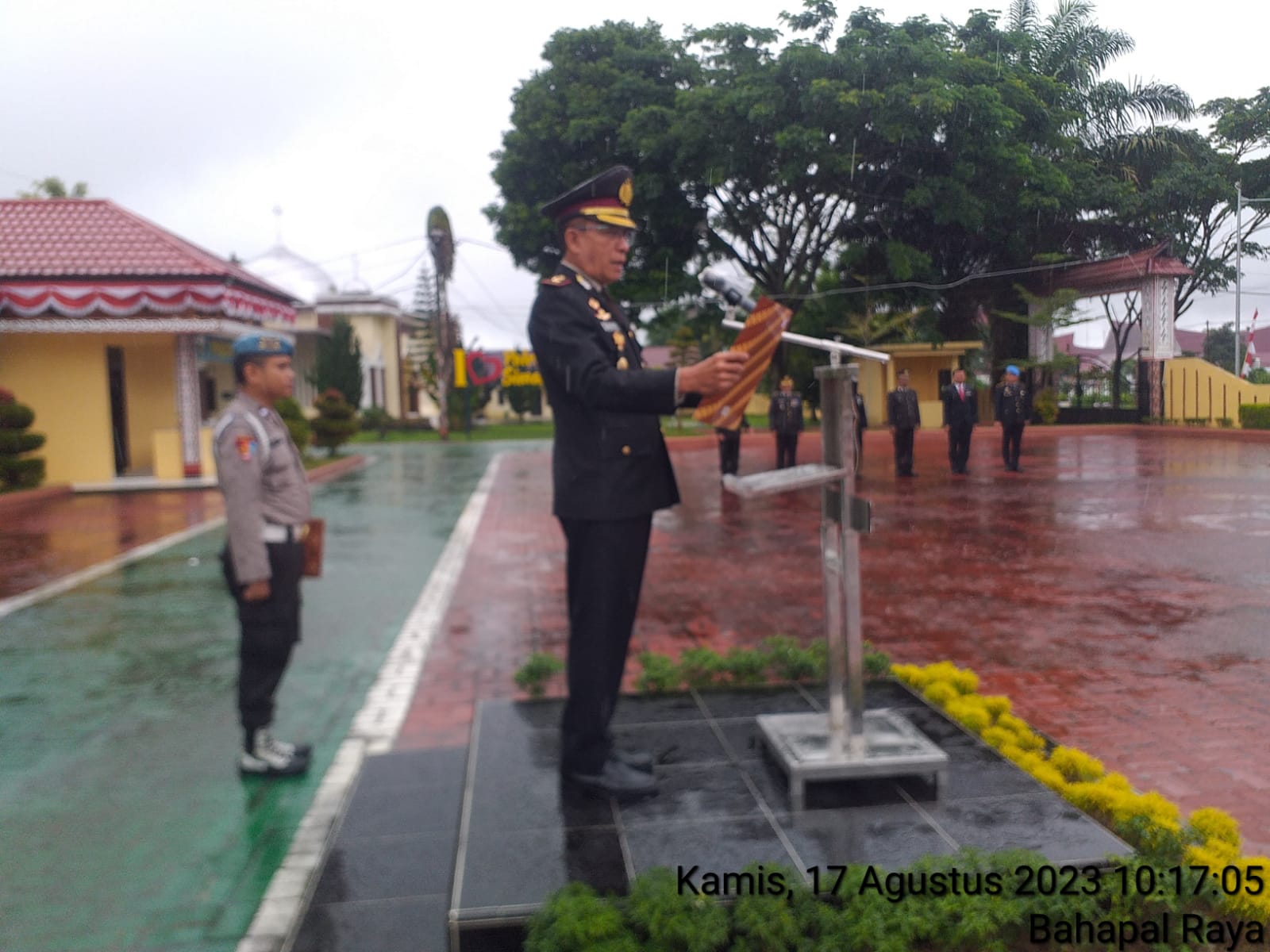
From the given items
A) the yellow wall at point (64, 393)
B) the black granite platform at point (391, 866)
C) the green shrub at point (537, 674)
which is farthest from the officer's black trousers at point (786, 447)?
the black granite platform at point (391, 866)

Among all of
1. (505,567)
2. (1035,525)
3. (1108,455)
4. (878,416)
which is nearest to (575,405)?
(505,567)

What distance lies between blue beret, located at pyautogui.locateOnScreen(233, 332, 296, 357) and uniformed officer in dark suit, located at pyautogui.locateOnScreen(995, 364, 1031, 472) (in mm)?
10884

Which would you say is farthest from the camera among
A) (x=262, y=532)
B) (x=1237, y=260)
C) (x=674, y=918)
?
(x=1237, y=260)

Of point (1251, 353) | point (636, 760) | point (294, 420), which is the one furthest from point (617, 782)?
point (294, 420)

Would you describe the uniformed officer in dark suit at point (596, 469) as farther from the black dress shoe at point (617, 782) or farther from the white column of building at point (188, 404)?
the white column of building at point (188, 404)

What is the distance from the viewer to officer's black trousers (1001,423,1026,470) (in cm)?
1390

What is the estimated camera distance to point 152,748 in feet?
13.5

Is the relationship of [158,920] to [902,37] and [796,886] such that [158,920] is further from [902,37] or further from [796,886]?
[902,37]

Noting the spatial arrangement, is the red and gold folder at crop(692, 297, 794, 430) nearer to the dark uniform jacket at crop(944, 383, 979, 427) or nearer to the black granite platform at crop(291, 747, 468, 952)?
the black granite platform at crop(291, 747, 468, 952)

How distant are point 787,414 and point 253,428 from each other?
12.0 meters

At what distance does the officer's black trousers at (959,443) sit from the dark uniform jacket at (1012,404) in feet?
2.29

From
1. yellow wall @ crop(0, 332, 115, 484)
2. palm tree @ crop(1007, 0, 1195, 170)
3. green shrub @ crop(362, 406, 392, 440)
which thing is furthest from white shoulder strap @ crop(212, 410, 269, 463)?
green shrub @ crop(362, 406, 392, 440)

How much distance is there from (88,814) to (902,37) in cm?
1560

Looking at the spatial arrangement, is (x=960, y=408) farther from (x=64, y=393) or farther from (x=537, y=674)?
(x=64, y=393)
